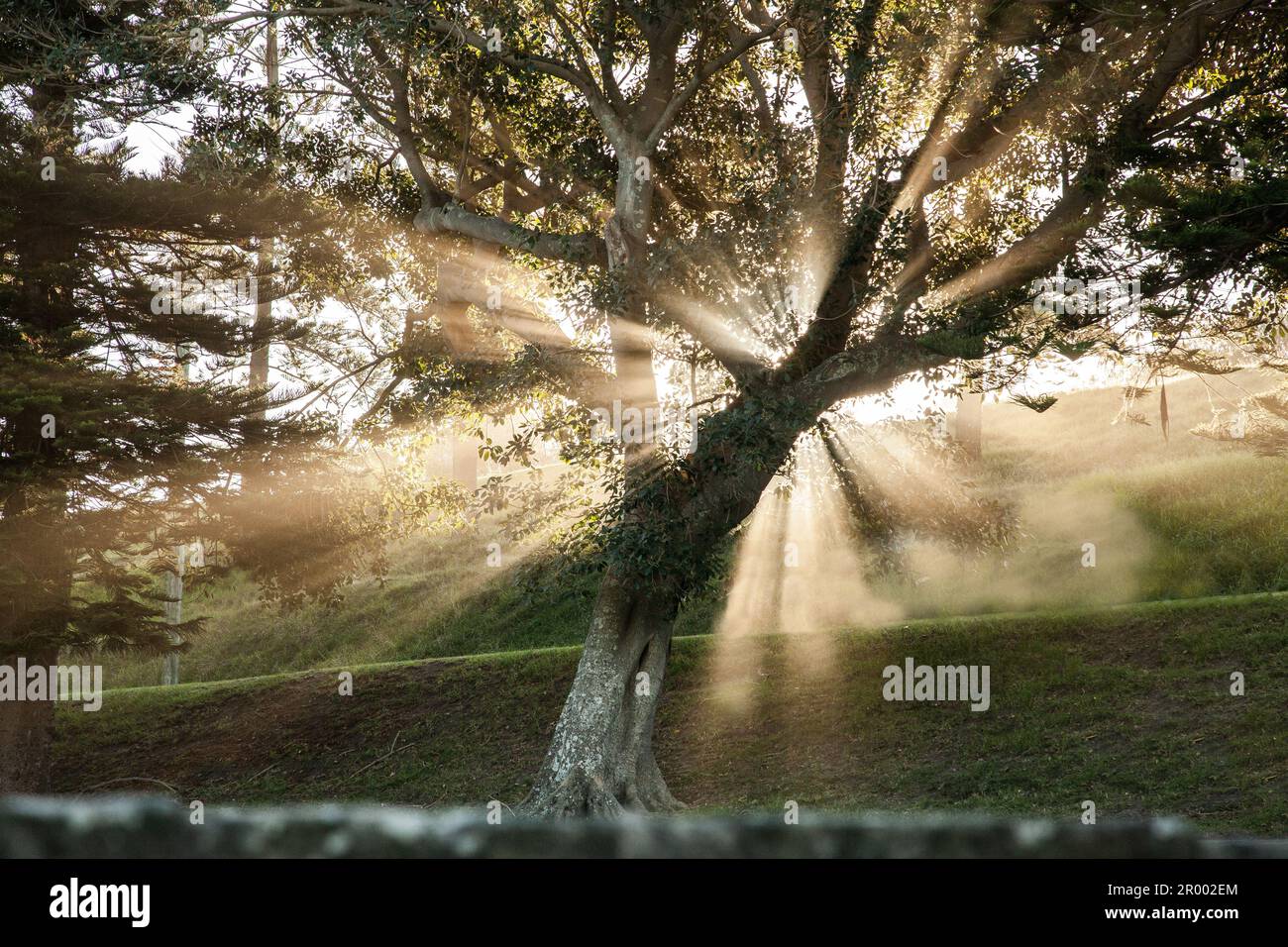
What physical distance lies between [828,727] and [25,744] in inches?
492

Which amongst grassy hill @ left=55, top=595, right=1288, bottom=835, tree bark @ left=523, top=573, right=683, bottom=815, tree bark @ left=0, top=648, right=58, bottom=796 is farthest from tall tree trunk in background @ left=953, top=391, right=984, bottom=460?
tree bark @ left=0, top=648, right=58, bottom=796

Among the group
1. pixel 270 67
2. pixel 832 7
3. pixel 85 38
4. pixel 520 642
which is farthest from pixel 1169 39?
pixel 520 642

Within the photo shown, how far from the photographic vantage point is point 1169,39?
12375 mm

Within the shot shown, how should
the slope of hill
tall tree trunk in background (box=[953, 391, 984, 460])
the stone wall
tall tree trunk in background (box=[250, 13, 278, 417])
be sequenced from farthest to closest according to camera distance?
the slope of hill
tall tree trunk in background (box=[953, 391, 984, 460])
tall tree trunk in background (box=[250, 13, 278, 417])
the stone wall

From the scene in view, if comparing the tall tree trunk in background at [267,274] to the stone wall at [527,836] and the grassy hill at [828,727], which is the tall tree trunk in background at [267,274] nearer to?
the grassy hill at [828,727]

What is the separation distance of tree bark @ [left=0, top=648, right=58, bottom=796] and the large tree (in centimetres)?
781

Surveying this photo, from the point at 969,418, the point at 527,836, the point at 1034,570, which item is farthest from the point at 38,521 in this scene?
the point at 1034,570

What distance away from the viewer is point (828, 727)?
16.9 m

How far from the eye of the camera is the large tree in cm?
1209

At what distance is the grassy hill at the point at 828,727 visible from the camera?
13.3m

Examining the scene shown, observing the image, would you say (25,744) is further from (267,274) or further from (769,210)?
(769,210)

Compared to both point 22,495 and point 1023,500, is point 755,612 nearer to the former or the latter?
point 1023,500

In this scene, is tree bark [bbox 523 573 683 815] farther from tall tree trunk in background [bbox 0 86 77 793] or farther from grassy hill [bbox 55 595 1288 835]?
tall tree trunk in background [bbox 0 86 77 793]

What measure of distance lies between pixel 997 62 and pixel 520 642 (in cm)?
1784
